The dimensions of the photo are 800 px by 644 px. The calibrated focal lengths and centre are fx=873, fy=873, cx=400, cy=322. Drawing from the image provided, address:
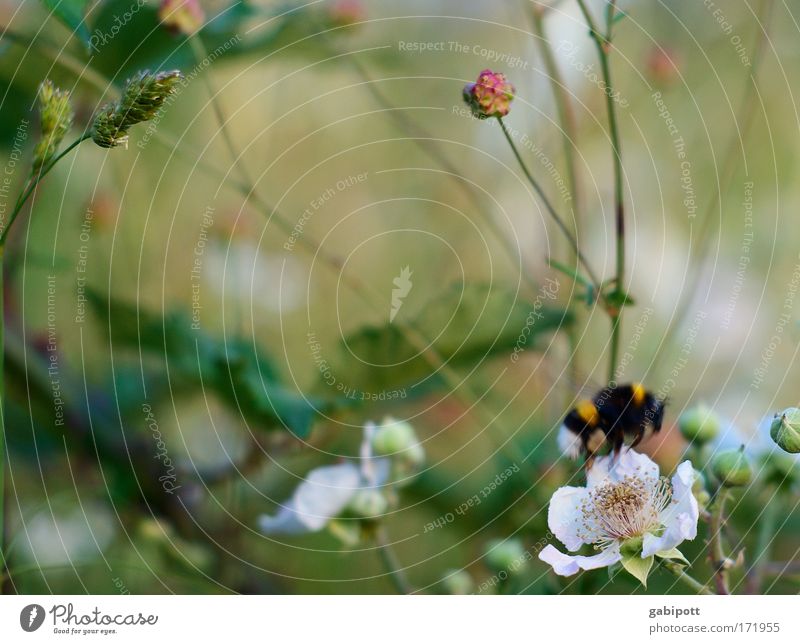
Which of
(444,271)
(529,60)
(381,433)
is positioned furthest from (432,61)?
(381,433)

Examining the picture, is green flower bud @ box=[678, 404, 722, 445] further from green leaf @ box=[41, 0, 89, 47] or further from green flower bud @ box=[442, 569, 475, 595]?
green leaf @ box=[41, 0, 89, 47]

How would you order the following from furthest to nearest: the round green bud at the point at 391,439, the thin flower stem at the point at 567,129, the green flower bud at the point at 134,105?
the thin flower stem at the point at 567,129 < the round green bud at the point at 391,439 < the green flower bud at the point at 134,105

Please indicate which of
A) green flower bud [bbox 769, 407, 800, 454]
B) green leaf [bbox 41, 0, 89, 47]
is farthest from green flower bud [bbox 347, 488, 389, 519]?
green leaf [bbox 41, 0, 89, 47]

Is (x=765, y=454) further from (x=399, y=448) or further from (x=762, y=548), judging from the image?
(x=399, y=448)

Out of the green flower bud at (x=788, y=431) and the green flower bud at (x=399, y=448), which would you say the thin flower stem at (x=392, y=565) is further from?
the green flower bud at (x=788, y=431)

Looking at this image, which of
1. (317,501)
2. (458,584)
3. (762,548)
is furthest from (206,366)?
(762,548)

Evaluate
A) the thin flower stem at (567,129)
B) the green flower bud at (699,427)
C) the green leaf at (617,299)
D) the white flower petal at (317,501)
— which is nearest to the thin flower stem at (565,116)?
the thin flower stem at (567,129)
